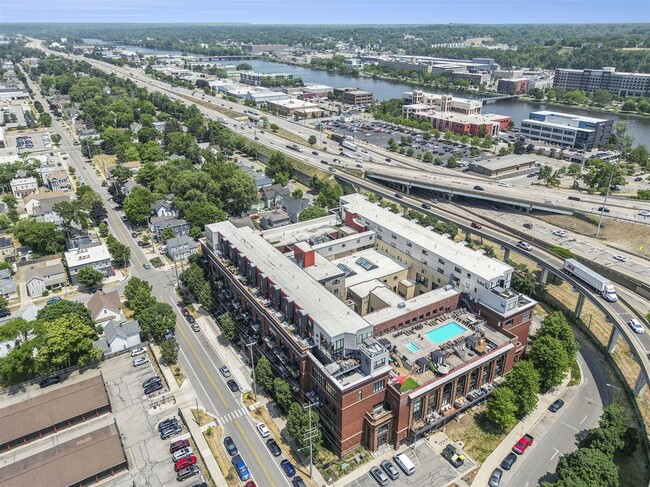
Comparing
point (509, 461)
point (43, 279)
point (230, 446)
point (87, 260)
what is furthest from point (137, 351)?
point (509, 461)

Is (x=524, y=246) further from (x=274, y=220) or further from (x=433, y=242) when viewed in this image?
(x=274, y=220)

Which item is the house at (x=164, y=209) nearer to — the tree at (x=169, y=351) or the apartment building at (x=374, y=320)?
the apartment building at (x=374, y=320)

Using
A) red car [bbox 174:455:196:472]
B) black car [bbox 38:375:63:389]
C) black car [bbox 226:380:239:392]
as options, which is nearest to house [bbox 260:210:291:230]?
black car [bbox 226:380:239:392]

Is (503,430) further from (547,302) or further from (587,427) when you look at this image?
(547,302)

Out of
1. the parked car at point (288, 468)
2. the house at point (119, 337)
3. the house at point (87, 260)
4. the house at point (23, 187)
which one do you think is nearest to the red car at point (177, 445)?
the parked car at point (288, 468)

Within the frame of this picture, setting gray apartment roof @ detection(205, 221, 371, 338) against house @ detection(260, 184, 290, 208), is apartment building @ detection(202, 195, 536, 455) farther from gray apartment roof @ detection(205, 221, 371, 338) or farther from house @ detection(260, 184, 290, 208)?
house @ detection(260, 184, 290, 208)

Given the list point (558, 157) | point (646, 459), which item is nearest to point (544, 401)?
point (646, 459)
